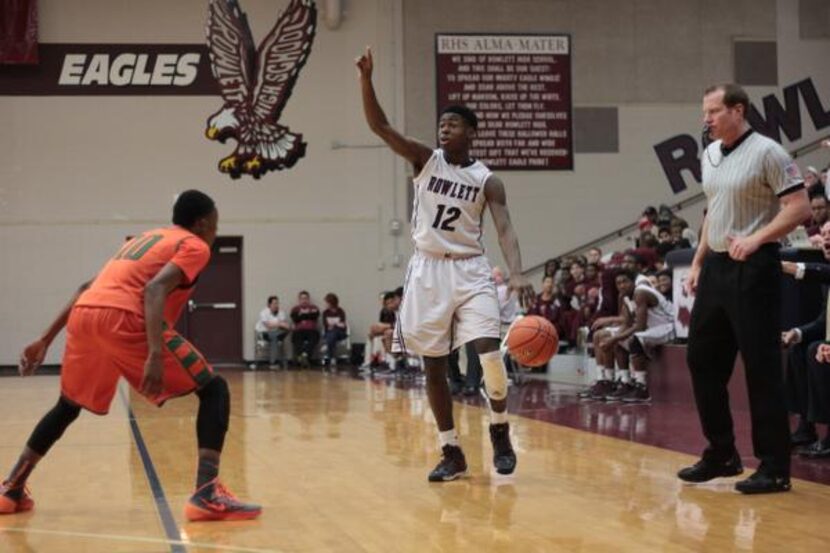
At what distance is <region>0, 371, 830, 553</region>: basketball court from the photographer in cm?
440

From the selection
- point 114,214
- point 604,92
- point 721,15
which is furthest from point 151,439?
point 721,15

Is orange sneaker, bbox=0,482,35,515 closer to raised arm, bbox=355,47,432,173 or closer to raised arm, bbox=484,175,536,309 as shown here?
raised arm, bbox=355,47,432,173

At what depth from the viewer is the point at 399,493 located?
561 cm

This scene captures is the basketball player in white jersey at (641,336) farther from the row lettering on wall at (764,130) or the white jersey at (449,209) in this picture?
the row lettering on wall at (764,130)

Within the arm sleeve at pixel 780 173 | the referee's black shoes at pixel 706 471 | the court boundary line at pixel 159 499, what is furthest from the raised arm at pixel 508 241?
the court boundary line at pixel 159 499

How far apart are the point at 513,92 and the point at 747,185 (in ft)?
54.5

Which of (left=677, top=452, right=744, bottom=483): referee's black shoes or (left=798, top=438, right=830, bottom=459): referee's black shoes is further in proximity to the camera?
(left=798, top=438, right=830, bottom=459): referee's black shoes

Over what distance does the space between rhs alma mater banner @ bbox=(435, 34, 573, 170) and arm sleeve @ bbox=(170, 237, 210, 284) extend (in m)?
17.1

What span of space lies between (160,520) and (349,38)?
696 inches

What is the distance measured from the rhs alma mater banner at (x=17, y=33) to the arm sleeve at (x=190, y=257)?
56.3 feet

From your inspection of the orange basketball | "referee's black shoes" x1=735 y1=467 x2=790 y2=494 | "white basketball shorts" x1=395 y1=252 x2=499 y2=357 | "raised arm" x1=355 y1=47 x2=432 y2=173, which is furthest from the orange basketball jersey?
"referee's black shoes" x1=735 y1=467 x2=790 y2=494

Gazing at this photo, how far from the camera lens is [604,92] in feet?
72.6

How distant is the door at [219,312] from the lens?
21.7 m

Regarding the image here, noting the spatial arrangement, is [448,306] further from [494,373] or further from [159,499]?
[159,499]
